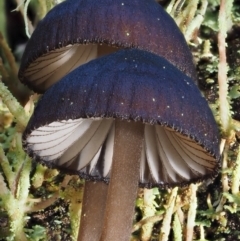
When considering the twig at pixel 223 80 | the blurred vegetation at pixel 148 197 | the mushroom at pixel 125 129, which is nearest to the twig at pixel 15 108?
the blurred vegetation at pixel 148 197

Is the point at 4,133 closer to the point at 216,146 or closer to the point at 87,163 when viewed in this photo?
the point at 87,163

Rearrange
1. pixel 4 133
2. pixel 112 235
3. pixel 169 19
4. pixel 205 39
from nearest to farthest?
1. pixel 112 235
2. pixel 169 19
3. pixel 4 133
4. pixel 205 39

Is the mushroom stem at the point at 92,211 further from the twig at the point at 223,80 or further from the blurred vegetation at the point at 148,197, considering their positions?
the twig at the point at 223,80

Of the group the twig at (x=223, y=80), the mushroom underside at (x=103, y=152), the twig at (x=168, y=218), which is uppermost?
the twig at (x=223, y=80)

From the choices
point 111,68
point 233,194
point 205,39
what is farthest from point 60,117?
point 205,39

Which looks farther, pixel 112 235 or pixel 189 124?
pixel 112 235

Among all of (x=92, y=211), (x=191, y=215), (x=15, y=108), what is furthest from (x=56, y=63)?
(x=191, y=215)

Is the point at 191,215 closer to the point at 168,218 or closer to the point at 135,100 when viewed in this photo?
the point at 168,218
